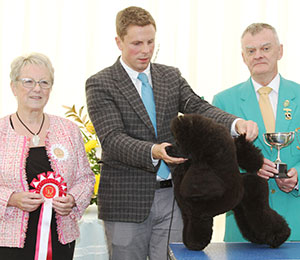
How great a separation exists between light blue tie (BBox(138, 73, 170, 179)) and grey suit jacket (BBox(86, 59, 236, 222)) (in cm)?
2

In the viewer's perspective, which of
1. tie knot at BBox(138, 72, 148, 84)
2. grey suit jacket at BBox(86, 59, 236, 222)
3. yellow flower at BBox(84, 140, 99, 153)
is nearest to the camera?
grey suit jacket at BBox(86, 59, 236, 222)

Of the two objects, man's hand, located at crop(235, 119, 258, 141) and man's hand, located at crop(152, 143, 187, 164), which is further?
man's hand, located at crop(235, 119, 258, 141)

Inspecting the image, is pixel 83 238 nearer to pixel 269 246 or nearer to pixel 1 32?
pixel 269 246

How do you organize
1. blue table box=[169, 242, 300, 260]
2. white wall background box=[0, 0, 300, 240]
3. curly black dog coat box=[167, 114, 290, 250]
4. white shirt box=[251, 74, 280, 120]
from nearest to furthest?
curly black dog coat box=[167, 114, 290, 250] → blue table box=[169, 242, 300, 260] → white shirt box=[251, 74, 280, 120] → white wall background box=[0, 0, 300, 240]

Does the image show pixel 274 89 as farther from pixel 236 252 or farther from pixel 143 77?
pixel 236 252

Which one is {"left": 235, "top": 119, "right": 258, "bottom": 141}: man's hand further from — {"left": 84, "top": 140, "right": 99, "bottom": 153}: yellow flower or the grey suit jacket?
{"left": 84, "top": 140, "right": 99, "bottom": 153}: yellow flower

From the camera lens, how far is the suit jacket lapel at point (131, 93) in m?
1.61

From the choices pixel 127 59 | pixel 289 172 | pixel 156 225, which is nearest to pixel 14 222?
pixel 156 225

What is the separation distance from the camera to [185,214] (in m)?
1.33

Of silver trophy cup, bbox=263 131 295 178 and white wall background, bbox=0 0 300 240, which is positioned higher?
white wall background, bbox=0 0 300 240

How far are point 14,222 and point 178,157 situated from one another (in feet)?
2.12

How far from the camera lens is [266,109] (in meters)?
1.82

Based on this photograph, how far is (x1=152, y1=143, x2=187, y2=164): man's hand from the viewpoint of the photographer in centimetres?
127

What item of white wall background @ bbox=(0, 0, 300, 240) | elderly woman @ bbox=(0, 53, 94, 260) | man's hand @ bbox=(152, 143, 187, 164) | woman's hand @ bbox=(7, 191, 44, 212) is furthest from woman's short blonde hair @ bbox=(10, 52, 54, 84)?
white wall background @ bbox=(0, 0, 300, 240)
